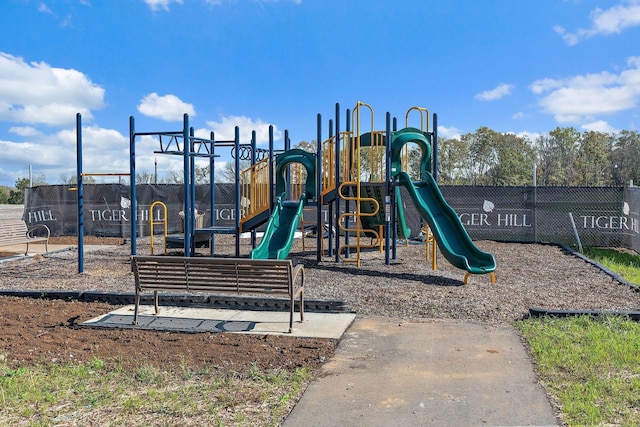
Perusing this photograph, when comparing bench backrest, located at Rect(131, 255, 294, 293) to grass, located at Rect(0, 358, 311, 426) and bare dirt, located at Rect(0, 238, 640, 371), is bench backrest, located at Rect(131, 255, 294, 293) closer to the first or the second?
bare dirt, located at Rect(0, 238, 640, 371)

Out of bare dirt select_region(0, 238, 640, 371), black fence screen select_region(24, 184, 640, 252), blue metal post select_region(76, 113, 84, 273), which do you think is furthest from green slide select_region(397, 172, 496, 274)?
blue metal post select_region(76, 113, 84, 273)

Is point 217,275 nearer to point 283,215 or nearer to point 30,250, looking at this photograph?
point 283,215

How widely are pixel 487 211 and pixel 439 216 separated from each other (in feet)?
22.2

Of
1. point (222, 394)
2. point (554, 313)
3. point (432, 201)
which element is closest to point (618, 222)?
point (432, 201)

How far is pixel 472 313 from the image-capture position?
685 cm

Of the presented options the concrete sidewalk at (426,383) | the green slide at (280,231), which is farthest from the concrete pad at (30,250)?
the concrete sidewalk at (426,383)

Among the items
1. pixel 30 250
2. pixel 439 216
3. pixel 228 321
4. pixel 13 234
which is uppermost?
pixel 439 216

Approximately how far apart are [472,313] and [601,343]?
175 centimetres

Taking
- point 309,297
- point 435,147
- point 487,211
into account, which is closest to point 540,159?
point 487,211

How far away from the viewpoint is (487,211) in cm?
1672

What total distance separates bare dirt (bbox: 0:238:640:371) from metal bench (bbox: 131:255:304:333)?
23.6 inches

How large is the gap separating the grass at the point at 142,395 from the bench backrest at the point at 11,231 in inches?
348

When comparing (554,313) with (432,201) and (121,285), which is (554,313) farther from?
(121,285)

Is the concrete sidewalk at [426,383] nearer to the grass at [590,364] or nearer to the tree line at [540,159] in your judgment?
the grass at [590,364]
